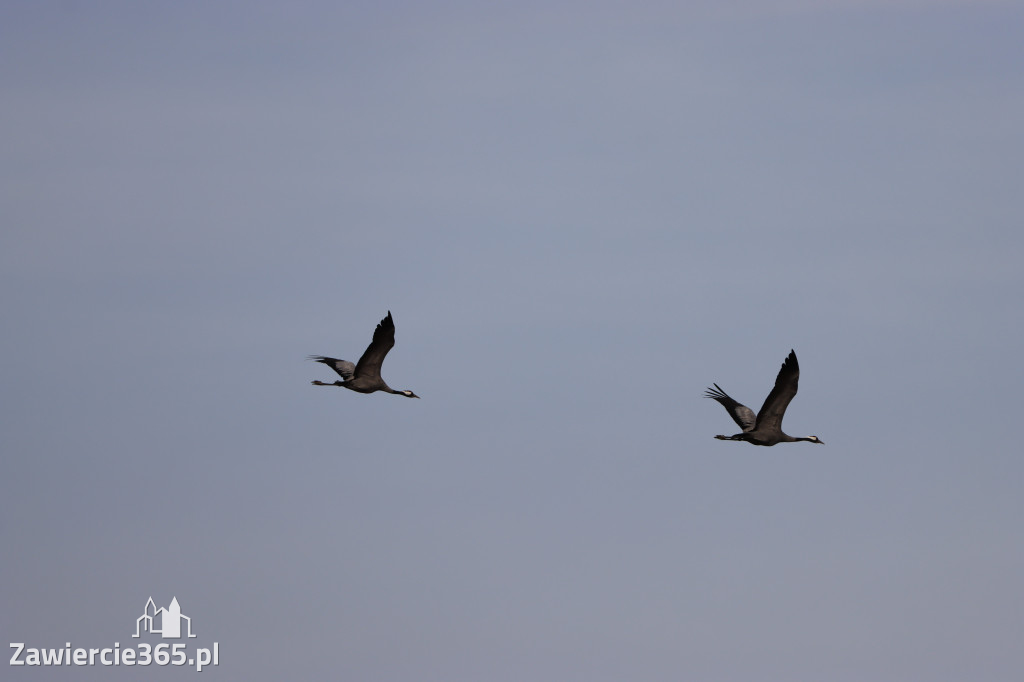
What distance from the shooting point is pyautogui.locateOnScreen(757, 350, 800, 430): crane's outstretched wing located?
6334 centimetres

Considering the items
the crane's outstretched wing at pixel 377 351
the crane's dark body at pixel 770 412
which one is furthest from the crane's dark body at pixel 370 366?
the crane's dark body at pixel 770 412

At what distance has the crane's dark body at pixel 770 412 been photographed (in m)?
63.7

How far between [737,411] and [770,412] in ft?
7.47

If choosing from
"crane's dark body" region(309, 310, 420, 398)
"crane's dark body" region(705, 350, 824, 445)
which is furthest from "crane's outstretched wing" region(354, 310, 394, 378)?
"crane's dark body" region(705, 350, 824, 445)

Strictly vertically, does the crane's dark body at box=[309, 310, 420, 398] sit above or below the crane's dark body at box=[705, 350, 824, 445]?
above

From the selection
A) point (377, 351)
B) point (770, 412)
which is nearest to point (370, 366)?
point (377, 351)

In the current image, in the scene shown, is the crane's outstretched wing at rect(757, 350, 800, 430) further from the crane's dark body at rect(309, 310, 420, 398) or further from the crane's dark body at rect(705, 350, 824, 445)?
the crane's dark body at rect(309, 310, 420, 398)

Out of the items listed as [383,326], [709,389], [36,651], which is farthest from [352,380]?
[36,651]

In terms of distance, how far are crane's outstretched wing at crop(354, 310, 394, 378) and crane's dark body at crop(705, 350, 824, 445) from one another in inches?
513

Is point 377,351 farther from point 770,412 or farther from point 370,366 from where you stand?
point 770,412

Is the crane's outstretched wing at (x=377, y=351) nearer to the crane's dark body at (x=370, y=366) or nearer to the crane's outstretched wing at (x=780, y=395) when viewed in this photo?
the crane's dark body at (x=370, y=366)

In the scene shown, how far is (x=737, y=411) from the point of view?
68.0 m

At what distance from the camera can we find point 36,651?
8888 centimetres

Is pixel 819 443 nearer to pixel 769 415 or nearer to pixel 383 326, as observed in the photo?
pixel 769 415
